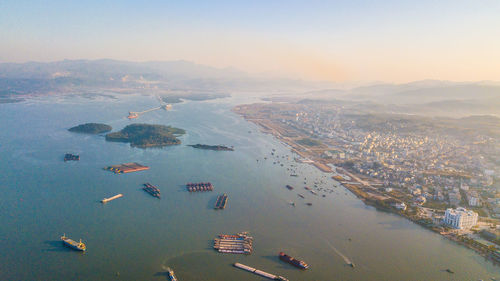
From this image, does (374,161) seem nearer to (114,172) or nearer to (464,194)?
(464,194)

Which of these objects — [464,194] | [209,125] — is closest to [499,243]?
[464,194]

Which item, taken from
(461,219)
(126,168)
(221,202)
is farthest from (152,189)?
(461,219)

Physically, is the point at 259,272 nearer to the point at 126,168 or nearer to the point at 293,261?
the point at 293,261

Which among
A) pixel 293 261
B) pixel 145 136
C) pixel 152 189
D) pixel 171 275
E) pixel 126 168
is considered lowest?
pixel 171 275

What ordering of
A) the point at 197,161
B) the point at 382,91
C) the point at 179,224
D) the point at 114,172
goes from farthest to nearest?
the point at 382,91 → the point at 197,161 → the point at 114,172 → the point at 179,224

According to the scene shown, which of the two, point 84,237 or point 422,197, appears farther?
point 422,197

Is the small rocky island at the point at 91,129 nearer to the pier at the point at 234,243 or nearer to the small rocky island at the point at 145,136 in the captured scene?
the small rocky island at the point at 145,136
